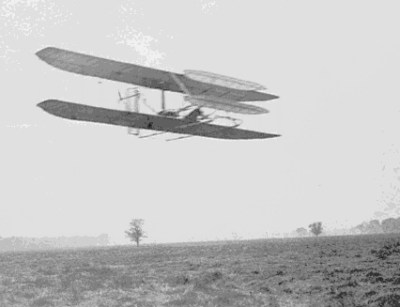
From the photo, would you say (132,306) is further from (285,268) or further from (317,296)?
(285,268)

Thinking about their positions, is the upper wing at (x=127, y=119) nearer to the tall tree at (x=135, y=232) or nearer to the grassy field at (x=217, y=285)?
the grassy field at (x=217, y=285)

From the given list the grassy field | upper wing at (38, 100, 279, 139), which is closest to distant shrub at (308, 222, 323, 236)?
the grassy field

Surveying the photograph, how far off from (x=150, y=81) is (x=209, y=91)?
3.48 metres

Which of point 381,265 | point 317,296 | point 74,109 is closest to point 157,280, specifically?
point 317,296

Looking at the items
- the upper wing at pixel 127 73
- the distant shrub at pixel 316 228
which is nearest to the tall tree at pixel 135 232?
the distant shrub at pixel 316 228

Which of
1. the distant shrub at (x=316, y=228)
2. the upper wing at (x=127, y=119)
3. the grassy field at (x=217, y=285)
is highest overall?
the upper wing at (x=127, y=119)

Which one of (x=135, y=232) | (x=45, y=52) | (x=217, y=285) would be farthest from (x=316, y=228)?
(x=45, y=52)

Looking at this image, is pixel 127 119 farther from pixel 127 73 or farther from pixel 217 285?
pixel 217 285

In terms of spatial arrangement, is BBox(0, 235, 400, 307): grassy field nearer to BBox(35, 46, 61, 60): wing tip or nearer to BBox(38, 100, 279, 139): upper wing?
BBox(38, 100, 279, 139): upper wing

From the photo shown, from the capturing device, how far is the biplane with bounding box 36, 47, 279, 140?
23250 millimetres

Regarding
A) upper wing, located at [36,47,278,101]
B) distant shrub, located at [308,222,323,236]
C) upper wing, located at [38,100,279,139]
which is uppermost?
upper wing, located at [36,47,278,101]

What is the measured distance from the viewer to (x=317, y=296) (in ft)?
115

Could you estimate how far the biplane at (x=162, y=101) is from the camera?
23.2 m

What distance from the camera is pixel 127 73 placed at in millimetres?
25000
